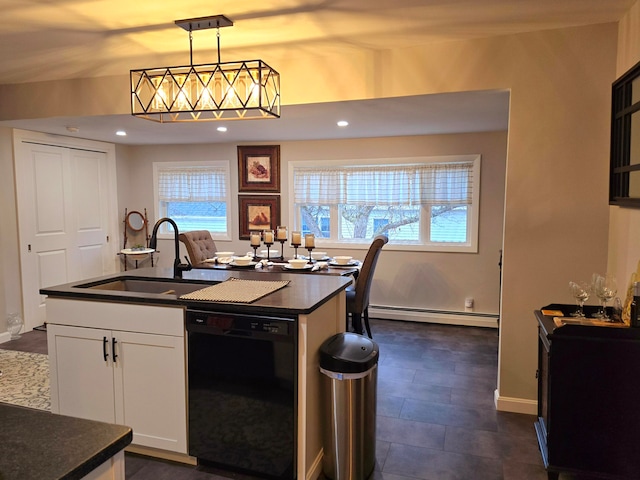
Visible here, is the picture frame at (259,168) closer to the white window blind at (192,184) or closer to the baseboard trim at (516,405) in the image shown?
the white window blind at (192,184)

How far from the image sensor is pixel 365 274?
13.7ft

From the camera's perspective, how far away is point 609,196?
2762 mm

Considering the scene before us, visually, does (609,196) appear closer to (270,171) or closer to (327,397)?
(327,397)

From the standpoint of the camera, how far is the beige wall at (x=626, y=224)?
240 centimetres

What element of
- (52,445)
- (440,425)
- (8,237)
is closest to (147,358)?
(52,445)

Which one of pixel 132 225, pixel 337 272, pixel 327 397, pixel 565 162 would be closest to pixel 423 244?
pixel 337 272

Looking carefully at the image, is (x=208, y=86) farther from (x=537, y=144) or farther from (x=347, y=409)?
(x=537, y=144)

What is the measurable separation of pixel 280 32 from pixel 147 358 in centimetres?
215

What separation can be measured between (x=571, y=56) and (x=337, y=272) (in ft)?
7.78

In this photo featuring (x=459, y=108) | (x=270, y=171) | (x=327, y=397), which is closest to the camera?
(x=327, y=397)

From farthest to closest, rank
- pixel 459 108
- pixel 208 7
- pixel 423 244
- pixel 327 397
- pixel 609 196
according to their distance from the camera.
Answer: pixel 423 244
pixel 459 108
pixel 609 196
pixel 208 7
pixel 327 397

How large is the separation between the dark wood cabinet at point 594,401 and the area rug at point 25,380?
3.27m

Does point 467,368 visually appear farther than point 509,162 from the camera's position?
Yes

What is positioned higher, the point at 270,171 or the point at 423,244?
the point at 270,171
